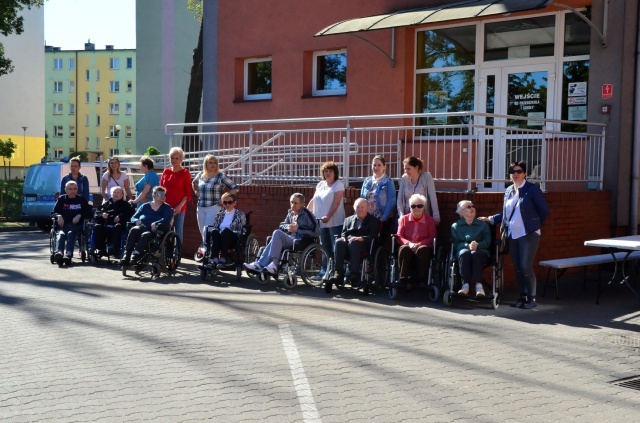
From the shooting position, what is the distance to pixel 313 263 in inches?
484

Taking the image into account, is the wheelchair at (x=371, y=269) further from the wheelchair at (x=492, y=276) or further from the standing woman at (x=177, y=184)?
the standing woman at (x=177, y=184)

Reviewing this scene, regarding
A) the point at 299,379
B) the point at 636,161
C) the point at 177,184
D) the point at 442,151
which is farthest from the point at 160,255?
the point at 636,161

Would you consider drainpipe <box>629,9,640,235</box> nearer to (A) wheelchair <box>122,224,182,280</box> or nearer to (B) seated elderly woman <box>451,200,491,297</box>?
(B) seated elderly woman <box>451,200,491,297</box>

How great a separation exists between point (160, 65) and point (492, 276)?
188 ft

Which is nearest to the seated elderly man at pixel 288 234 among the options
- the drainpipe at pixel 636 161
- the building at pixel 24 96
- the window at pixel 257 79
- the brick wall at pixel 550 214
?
the brick wall at pixel 550 214

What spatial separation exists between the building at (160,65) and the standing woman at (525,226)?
54.9 m

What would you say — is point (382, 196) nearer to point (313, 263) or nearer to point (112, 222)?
point (313, 263)

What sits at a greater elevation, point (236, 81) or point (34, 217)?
point (236, 81)

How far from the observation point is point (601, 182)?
1396 centimetres

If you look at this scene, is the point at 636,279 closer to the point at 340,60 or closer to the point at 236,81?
the point at 340,60

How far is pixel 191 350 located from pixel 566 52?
9.62 meters

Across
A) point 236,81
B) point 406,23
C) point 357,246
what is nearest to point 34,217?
point 236,81

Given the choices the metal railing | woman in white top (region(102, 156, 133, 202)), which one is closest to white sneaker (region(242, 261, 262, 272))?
the metal railing

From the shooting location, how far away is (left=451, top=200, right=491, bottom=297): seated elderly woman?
10.5 m
